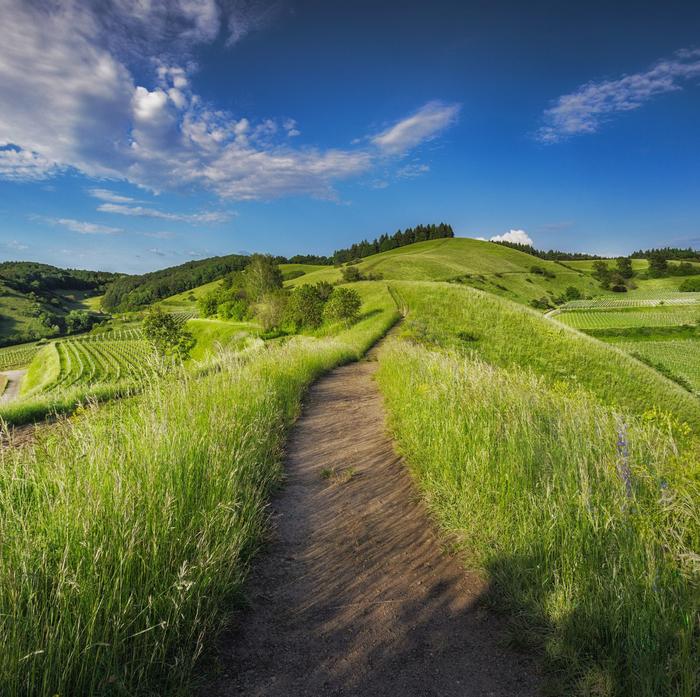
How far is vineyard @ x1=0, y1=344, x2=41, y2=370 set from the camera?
97938mm

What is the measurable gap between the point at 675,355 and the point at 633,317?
78.8 feet

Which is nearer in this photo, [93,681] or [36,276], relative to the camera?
[93,681]

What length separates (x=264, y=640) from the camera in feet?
10.1

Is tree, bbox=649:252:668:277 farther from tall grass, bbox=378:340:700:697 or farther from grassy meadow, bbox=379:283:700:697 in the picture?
tall grass, bbox=378:340:700:697

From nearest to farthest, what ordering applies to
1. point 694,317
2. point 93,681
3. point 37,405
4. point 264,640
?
1. point 93,681
2. point 264,640
3. point 37,405
4. point 694,317

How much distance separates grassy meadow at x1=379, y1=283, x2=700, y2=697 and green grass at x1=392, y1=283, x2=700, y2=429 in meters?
10.4

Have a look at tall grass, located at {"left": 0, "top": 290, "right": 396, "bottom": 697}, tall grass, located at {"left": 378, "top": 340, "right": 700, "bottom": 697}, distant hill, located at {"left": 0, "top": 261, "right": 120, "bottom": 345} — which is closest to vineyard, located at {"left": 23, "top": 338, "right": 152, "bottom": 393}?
distant hill, located at {"left": 0, "top": 261, "right": 120, "bottom": 345}

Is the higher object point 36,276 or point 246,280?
point 36,276

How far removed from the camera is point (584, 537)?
317 centimetres

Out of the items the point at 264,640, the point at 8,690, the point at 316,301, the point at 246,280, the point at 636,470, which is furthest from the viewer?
the point at 246,280

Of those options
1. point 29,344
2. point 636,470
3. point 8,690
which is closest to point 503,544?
point 636,470

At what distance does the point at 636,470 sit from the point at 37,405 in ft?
44.0

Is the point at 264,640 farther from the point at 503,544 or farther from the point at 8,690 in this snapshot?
the point at 503,544

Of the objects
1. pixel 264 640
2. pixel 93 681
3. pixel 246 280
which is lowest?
pixel 264 640
